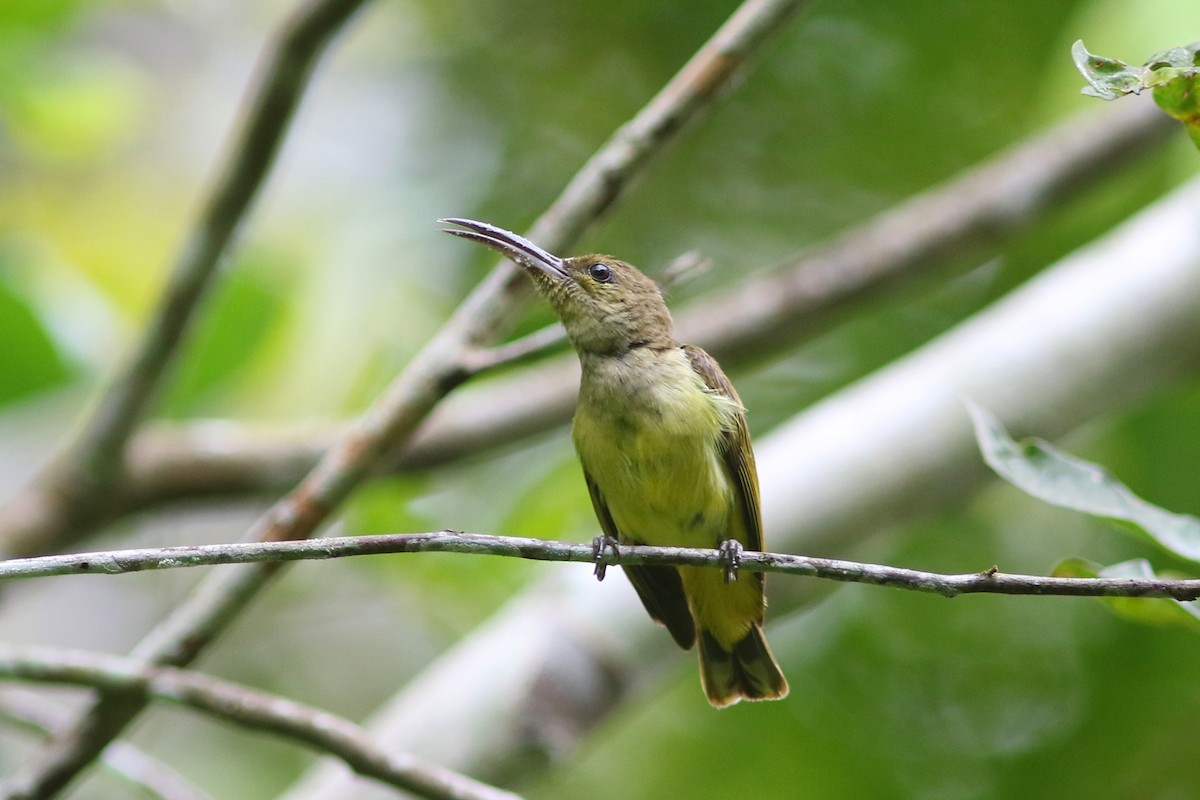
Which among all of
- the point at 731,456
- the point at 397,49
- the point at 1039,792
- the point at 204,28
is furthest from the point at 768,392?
the point at 204,28

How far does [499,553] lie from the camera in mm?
2451

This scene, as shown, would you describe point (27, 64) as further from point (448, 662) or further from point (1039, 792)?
point (1039, 792)

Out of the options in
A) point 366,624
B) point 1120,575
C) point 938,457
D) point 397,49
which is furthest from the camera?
point 397,49

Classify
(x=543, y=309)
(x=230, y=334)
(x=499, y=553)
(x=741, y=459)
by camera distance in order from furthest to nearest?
(x=543, y=309)
(x=230, y=334)
(x=741, y=459)
(x=499, y=553)

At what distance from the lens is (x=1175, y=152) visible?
5.89m

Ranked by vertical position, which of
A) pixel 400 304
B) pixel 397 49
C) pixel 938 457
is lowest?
pixel 938 457

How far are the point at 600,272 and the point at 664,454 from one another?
35.3 inches

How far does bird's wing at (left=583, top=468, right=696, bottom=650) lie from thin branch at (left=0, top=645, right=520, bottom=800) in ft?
2.91

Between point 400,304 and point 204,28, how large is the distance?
128 inches

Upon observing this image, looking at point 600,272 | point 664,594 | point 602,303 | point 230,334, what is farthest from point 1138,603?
point 230,334

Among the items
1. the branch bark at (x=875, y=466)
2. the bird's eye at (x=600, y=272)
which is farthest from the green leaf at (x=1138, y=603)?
the bird's eye at (x=600, y=272)

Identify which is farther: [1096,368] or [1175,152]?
[1175,152]

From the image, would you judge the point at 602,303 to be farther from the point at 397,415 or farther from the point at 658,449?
the point at 397,415

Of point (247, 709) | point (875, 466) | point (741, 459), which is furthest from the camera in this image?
point (875, 466)
